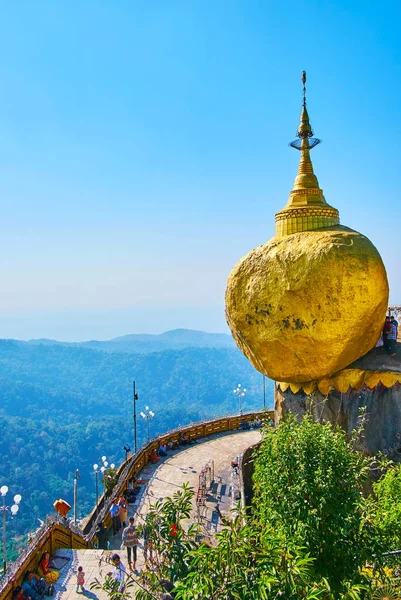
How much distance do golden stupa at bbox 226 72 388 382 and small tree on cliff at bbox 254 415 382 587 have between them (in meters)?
5.14

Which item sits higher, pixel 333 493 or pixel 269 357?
pixel 269 357

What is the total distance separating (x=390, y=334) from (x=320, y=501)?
829 cm

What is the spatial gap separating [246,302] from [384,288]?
4.03 meters

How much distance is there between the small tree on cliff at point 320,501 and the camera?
6773 millimetres

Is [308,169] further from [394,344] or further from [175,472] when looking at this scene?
[175,472]

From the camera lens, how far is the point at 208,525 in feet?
50.2

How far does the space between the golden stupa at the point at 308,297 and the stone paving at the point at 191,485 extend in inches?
195

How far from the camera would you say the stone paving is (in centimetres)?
1165

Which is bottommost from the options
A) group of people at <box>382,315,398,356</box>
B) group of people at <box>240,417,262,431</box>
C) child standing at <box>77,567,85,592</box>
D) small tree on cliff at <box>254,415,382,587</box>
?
child standing at <box>77,567,85,592</box>

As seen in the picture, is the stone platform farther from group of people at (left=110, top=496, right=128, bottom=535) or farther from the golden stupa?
group of people at (left=110, top=496, right=128, bottom=535)

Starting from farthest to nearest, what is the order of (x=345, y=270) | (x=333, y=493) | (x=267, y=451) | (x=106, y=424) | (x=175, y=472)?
1. (x=106, y=424)
2. (x=175, y=472)
3. (x=345, y=270)
4. (x=267, y=451)
5. (x=333, y=493)

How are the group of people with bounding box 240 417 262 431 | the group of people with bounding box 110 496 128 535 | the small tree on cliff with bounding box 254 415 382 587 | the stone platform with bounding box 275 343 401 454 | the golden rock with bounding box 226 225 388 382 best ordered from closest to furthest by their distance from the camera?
the small tree on cliff with bounding box 254 415 382 587 < the golden rock with bounding box 226 225 388 382 < the stone platform with bounding box 275 343 401 454 < the group of people with bounding box 110 496 128 535 < the group of people with bounding box 240 417 262 431

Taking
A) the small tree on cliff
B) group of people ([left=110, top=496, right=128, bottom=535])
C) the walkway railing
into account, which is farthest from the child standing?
the small tree on cliff

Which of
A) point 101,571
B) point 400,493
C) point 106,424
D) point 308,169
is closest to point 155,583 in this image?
point 400,493
